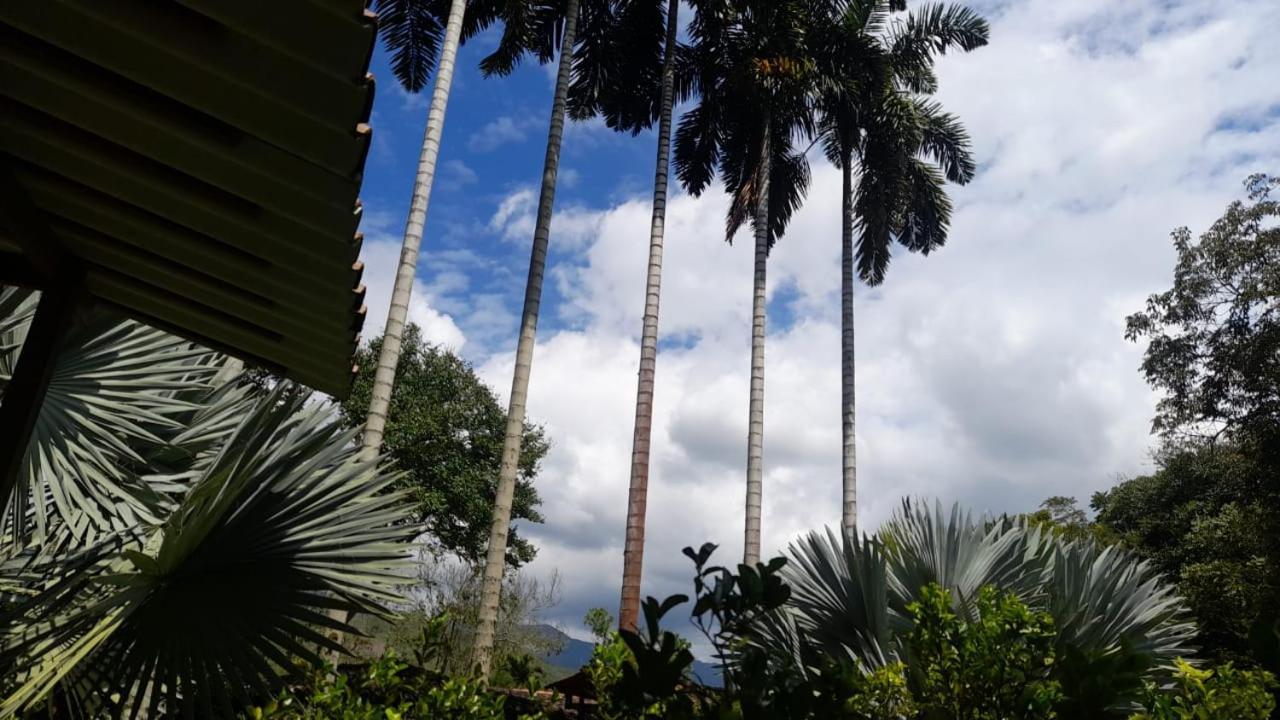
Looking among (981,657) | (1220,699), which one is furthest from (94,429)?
(1220,699)

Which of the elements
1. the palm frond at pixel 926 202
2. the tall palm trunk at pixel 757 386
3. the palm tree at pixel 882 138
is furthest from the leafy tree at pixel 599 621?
the palm frond at pixel 926 202

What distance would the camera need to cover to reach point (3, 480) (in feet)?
7.13

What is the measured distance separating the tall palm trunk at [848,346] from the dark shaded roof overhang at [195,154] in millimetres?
14545

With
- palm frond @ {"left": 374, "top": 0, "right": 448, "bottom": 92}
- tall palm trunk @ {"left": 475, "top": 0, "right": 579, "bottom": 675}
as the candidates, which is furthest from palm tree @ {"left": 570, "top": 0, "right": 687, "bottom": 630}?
palm frond @ {"left": 374, "top": 0, "right": 448, "bottom": 92}

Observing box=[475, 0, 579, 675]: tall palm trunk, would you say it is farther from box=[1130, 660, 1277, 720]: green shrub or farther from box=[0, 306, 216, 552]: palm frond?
box=[1130, 660, 1277, 720]: green shrub

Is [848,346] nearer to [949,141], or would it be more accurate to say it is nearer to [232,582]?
[949,141]

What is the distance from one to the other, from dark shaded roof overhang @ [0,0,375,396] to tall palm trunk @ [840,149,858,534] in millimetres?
14545

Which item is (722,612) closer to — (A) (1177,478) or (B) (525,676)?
(B) (525,676)

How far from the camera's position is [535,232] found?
13.4 metres

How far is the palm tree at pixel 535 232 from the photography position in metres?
10.9

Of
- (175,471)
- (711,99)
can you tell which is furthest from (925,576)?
(711,99)

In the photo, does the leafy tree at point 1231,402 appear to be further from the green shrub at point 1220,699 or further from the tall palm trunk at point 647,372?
the green shrub at point 1220,699

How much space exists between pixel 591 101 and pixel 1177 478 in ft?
67.4

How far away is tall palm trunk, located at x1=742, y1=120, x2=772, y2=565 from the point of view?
1465 cm
